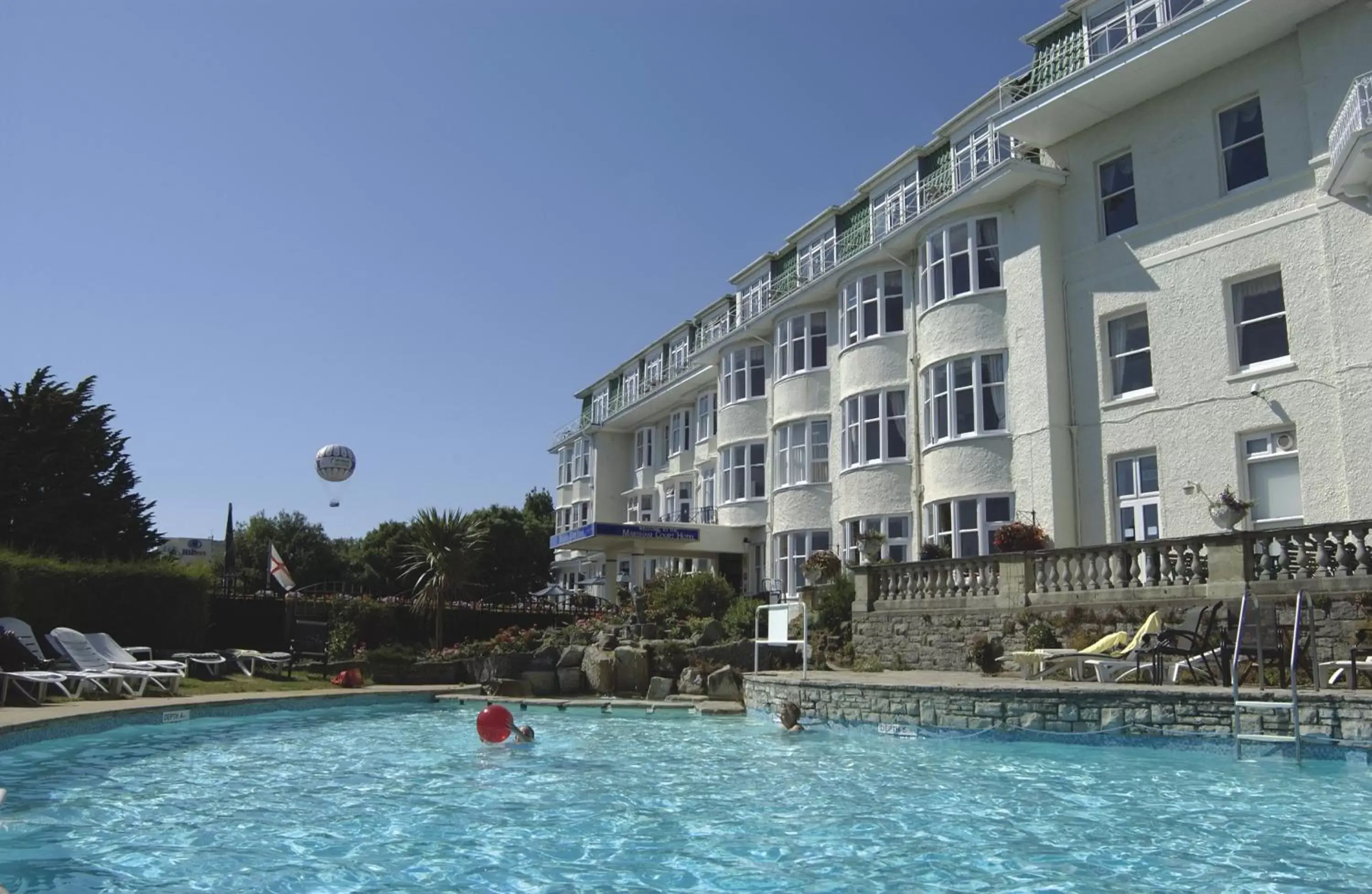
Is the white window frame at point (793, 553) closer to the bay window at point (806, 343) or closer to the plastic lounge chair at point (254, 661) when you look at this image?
the bay window at point (806, 343)

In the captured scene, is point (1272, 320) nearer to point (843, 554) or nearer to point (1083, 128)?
point (1083, 128)

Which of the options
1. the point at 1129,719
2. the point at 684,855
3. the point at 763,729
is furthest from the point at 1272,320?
the point at 684,855

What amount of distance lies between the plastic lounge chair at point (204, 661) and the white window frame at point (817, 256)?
18867 millimetres

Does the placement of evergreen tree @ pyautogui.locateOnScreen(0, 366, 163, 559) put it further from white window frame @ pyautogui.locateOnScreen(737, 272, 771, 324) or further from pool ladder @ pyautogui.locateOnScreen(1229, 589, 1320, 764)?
pool ladder @ pyautogui.locateOnScreen(1229, 589, 1320, 764)

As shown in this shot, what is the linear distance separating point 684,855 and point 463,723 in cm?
1101

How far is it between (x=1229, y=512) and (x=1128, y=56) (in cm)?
950

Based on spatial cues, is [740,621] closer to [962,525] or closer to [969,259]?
[962,525]

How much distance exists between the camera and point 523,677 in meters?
22.5

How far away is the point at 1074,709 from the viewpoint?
13203 millimetres

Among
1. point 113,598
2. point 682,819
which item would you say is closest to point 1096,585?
point 682,819

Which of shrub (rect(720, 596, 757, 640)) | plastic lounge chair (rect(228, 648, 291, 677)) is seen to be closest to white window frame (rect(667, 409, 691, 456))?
shrub (rect(720, 596, 757, 640))

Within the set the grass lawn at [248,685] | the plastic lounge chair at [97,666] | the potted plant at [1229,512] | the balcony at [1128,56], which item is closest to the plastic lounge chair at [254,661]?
the grass lawn at [248,685]

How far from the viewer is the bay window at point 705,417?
38.2 metres

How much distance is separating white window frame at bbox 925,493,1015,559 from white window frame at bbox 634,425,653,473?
21.0 m
